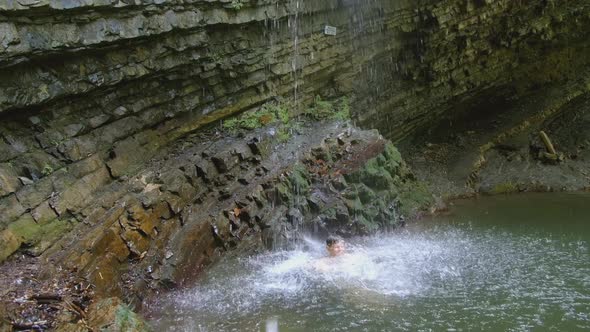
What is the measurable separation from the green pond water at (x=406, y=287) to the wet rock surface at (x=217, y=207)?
0.32 metres

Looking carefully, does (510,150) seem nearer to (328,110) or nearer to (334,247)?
(328,110)

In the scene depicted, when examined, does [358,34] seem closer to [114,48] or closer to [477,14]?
[477,14]

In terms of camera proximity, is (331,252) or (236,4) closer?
(331,252)

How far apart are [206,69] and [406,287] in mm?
4113

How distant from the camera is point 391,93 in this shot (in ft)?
36.1

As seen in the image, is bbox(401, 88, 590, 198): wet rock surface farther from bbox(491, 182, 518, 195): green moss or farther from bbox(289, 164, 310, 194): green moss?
bbox(289, 164, 310, 194): green moss

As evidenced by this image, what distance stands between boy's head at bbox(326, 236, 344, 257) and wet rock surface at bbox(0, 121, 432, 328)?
621mm

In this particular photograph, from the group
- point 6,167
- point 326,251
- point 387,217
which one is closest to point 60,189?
point 6,167

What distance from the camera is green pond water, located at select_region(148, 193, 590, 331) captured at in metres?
4.99

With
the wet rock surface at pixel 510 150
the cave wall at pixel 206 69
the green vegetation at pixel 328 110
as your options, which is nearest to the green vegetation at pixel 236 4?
the cave wall at pixel 206 69

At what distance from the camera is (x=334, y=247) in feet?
22.3

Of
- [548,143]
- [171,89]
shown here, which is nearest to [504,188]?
[548,143]

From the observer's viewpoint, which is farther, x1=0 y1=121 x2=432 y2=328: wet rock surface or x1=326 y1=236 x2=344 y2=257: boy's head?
x1=326 y1=236 x2=344 y2=257: boy's head

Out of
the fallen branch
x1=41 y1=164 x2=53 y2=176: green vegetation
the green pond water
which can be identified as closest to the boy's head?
the green pond water
